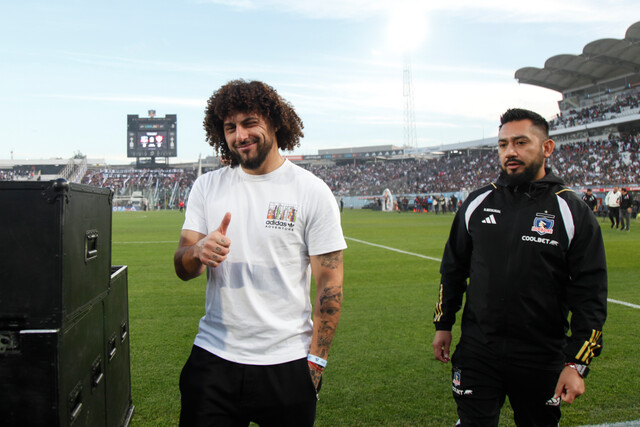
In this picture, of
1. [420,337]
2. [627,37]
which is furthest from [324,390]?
[627,37]

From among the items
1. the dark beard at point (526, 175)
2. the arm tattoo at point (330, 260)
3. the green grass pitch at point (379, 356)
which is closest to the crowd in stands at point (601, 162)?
the green grass pitch at point (379, 356)

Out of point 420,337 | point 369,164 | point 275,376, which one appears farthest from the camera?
point 369,164

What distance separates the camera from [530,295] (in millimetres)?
2635

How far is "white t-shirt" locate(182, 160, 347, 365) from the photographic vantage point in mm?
2256

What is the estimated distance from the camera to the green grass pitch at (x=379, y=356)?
388 cm

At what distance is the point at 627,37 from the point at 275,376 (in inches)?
2058

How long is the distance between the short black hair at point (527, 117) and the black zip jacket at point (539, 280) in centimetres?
26

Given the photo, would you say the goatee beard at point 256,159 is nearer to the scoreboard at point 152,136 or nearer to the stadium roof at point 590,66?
the stadium roof at point 590,66

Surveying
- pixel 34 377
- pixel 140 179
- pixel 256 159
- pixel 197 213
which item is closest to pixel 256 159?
pixel 256 159

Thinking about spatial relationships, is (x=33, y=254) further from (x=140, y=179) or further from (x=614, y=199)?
(x=140, y=179)

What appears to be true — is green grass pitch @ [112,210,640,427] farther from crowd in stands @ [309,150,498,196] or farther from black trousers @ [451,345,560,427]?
crowd in stands @ [309,150,498,196]

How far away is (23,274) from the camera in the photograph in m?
2.01

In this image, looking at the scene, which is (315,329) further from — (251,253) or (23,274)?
(23,274)

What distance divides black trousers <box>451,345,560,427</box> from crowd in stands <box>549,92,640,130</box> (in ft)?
175
